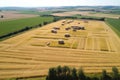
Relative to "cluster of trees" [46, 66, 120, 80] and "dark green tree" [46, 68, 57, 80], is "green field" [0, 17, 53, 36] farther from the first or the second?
"cluster of trees" [46, 66, 120, 80]

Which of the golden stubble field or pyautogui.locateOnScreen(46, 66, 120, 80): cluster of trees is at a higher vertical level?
pyautogui.locateOnScreen(46, 66, 120, 80): cluster of trees

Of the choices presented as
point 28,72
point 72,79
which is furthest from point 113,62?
point 28,72

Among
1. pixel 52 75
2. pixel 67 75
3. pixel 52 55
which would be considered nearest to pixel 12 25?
pixel 52 55

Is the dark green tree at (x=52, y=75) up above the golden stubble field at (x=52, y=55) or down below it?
above

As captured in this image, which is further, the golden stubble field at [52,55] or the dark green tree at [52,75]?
the golden stubble field at [52,55]

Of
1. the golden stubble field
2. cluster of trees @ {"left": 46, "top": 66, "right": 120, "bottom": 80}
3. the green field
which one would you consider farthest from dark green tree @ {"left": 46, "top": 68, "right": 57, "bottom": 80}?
the green field

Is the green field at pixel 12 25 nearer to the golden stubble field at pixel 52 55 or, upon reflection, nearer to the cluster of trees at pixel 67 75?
the golden stubble field at pixel 52 55

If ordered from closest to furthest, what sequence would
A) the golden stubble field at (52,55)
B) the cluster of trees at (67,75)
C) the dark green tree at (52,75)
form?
1. the dark green tree at (52,75)
2. the cluster of trees at (67,75)
3. the golden stubble field at (52,55)

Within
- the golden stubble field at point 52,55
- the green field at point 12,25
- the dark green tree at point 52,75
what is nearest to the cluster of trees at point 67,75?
the dark green tree at point 52,75

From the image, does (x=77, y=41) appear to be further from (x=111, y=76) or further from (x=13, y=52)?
(x=111, y=76)

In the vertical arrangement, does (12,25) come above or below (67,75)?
below

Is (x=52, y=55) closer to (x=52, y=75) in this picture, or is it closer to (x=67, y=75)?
(x=67, y=75)
